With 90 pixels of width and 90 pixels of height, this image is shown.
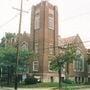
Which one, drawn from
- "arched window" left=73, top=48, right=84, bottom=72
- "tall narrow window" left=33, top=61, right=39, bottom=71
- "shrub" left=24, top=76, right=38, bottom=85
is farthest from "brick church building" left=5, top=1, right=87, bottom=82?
"shrub" left=24, top=76, right=38, bottom=85

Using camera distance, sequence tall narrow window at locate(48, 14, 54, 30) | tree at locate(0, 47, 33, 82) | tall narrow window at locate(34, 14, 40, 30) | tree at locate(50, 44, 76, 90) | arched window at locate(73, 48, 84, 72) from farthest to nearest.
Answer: arched window at locate(73, 48, 84, 72)
tall narrow window at locate(34, 14, 40, 30)
tall narrow window at locate(48, 14, 54, 30)
tree at locate(0, 47, 33, 82)
tree at locate(50, 44, 76, 90)

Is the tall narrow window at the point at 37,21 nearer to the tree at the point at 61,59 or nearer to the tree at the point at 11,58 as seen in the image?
the tree at the point at 11,58

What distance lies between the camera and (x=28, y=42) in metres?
64.3

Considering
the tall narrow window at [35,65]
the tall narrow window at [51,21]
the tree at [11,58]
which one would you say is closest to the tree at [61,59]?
the tree at [11,58]

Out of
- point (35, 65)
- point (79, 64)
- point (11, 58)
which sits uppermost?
point (11, 58)

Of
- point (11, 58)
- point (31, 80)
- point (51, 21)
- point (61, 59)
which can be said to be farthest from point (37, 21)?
point (31, 80)

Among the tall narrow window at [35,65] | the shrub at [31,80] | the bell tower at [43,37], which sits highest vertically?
the bell tower at [43,37]

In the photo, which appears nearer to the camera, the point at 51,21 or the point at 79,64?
the point at 51,21

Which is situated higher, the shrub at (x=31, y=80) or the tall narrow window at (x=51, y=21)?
the tall narrow window at (x=51, y=21)

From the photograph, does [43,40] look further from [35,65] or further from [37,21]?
[35,65]

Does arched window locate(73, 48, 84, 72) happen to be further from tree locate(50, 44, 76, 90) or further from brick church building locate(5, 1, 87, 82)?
tree locate(50, 44, 76, 90)

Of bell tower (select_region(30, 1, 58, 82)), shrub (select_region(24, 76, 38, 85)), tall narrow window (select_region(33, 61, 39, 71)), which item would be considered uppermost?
bell tower (select_region(30, 1, 58, 82))

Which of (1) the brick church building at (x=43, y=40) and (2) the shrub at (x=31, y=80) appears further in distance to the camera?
(1) the brick church building at (x=43, y=40)

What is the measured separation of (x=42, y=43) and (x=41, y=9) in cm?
745
